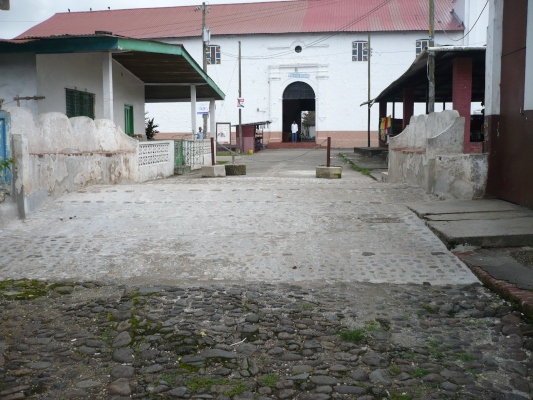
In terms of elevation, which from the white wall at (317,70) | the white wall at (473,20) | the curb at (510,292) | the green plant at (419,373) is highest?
the white wall at (473,20)

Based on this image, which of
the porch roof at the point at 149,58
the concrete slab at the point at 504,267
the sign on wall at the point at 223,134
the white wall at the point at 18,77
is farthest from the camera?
the sign on wall at the point at 223,134

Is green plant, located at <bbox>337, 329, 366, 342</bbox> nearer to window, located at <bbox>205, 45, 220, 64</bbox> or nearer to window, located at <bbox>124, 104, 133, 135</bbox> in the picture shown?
window, located at <bbox>124, 104, 133, 135</bbox>

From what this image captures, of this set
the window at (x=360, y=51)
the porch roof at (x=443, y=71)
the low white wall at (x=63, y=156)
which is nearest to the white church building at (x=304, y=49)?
the window at (x=360, y=51)

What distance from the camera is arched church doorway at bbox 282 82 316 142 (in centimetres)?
4256

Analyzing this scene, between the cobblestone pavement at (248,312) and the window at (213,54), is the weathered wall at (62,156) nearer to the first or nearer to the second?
the cobblestone pavement at (248,312)

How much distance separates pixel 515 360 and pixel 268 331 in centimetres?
161

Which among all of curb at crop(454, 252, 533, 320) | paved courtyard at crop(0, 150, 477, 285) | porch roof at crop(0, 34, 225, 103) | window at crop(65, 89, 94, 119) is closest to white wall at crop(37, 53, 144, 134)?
window at crop(65, 89, 94, 119)

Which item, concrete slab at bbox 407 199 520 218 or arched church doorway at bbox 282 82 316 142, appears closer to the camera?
concrete slab at bbox 407 199 520 218

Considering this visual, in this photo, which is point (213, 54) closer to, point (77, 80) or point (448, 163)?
point (77, 80)

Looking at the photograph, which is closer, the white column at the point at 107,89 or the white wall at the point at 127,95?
the white column at the point at 107,89

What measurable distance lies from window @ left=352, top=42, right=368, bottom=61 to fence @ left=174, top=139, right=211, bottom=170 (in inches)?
921

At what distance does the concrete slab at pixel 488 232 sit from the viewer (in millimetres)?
5711

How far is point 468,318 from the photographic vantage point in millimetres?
4215

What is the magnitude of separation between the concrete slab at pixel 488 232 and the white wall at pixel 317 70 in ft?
118
